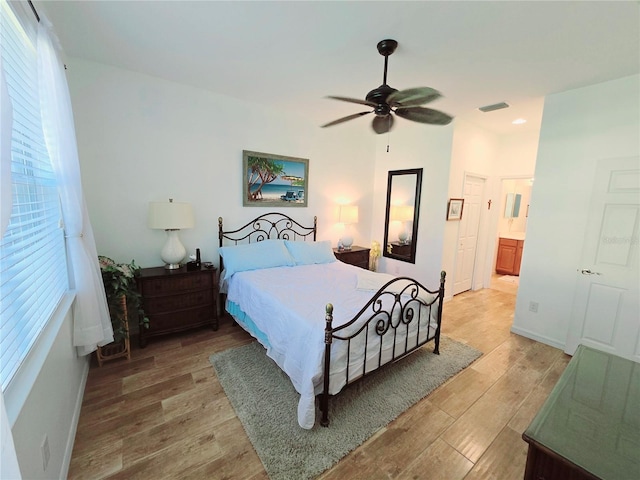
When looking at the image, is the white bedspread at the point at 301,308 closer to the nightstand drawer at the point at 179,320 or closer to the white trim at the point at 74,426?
the nightstand drawer at the point at 179,320

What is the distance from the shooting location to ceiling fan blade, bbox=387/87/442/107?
1.86m

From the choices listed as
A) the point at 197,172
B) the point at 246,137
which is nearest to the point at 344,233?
the point at 246,137

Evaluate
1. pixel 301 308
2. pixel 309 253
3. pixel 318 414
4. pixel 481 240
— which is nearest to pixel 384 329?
pixel 301 308

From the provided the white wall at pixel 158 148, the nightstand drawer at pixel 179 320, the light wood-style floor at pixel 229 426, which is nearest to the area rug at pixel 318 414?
the light wood-style floor at pixel 229 426

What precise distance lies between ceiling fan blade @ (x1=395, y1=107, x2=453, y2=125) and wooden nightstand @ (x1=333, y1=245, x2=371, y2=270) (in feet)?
7.84

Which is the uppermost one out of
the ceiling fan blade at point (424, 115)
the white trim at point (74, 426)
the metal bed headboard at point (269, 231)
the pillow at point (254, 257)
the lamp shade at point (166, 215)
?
the ceiling fan blade at point (424, 115)

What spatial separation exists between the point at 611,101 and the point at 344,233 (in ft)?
11.1

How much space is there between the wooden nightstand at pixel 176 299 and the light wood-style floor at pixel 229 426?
0.23m

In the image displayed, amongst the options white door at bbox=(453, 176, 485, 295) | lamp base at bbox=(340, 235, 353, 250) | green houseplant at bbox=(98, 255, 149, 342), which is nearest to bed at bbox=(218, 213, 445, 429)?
lamp base at bbox=(340, 235, 353, 250)

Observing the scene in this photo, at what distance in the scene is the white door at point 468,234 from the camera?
4488 millimetres

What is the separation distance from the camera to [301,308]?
2.20 meters

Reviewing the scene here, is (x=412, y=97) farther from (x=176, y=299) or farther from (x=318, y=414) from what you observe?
(x=176, y=299)

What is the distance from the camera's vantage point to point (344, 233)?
4.65 meters

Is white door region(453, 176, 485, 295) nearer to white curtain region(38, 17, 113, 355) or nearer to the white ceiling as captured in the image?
the white ceiling
